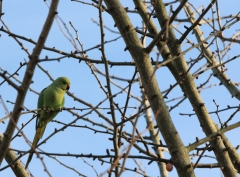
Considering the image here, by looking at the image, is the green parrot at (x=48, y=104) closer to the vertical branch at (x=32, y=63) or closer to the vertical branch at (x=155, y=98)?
the vertical branch at (x=155, y=98)

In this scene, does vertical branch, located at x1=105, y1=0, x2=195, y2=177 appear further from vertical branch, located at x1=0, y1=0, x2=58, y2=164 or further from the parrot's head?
the parrot's head

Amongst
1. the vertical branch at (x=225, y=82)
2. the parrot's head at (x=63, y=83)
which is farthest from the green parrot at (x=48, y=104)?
the vertical branch at (x=225, y=82)

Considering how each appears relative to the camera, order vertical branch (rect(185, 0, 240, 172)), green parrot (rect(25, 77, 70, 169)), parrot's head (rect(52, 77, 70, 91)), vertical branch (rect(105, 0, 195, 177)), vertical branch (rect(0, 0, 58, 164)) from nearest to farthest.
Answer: vertical branch (rect(0, 0, 58, 164))
vertical branch (rect(105, 0, 195, 177))
vertical branch (rect(185, 0, 240, 172))
green parrot (rect(25, 77, 70, 169))
parrot's head (rect(52, 77, 70, 91))

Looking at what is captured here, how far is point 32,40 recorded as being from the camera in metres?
3.54

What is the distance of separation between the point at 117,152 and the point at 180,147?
0.46 m

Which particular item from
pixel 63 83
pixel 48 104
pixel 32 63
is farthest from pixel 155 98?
pixel 63 83

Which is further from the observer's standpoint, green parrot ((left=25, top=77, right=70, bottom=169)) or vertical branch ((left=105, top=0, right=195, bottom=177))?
green parrot ((left=25, top=77, right=70, bottom=169))

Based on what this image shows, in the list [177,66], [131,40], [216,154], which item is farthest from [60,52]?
[216,154]

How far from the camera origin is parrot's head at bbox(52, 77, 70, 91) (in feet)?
19.7

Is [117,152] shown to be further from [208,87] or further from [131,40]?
[208,87]

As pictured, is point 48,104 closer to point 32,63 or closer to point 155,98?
point 155,98

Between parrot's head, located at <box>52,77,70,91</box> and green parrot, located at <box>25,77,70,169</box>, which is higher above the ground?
parrot's head, located at <box>52,77,70,91</box>

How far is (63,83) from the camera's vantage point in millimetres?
6082

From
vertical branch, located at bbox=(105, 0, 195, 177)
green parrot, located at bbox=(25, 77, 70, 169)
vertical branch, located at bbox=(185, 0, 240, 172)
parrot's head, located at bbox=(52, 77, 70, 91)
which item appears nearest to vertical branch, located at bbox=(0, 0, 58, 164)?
vertical branch, located at bbox=(105, 0, 195, 177)
